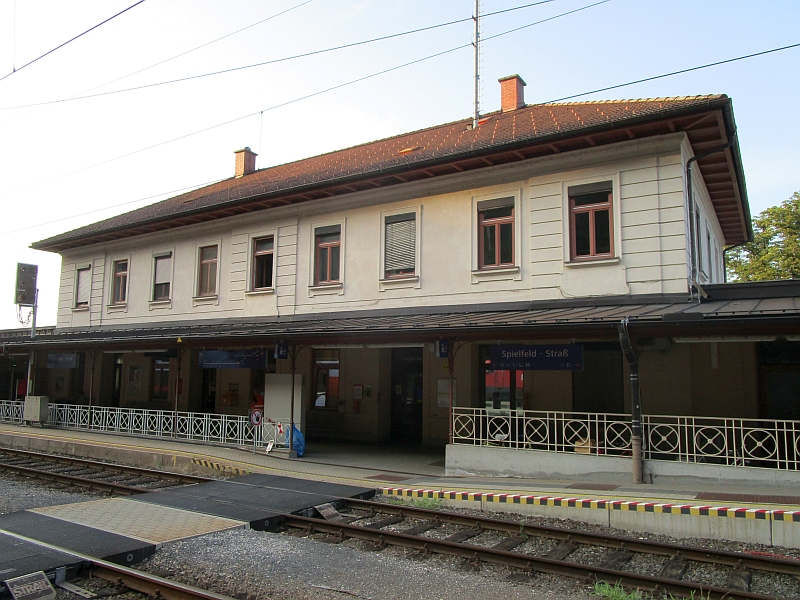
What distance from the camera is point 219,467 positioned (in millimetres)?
13477

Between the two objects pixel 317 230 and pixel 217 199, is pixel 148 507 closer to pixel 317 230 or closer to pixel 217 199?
pixel 317 230

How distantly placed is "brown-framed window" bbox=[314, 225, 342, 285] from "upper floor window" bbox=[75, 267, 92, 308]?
445 inches

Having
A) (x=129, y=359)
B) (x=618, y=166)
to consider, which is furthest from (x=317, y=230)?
(x=129, y=359)

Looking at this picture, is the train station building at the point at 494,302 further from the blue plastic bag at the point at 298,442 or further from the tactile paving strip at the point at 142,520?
the tactile paving strip at the point at 142,520

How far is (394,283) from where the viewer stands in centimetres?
1594

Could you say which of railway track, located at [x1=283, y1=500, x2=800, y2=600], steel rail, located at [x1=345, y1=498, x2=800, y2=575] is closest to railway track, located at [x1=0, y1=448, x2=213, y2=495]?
railway track, located at [x1=283, y1=500, x2=800, y2=600]

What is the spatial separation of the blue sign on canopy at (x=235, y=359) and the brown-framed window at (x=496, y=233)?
6.00m

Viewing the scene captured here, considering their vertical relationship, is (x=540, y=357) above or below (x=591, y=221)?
below

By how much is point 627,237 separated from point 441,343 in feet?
14.4

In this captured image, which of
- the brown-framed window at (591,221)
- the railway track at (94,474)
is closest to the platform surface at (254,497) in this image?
the railway track at (94,474)

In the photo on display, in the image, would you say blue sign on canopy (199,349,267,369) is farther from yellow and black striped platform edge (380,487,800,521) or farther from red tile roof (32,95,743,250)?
yellow and black striped platform edge (380,487,800,521)

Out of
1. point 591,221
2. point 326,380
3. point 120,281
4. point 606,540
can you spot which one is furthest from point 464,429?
point 120,281

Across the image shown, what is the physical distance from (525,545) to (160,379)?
737 inches

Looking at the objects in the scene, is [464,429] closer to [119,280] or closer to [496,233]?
[496,233]
